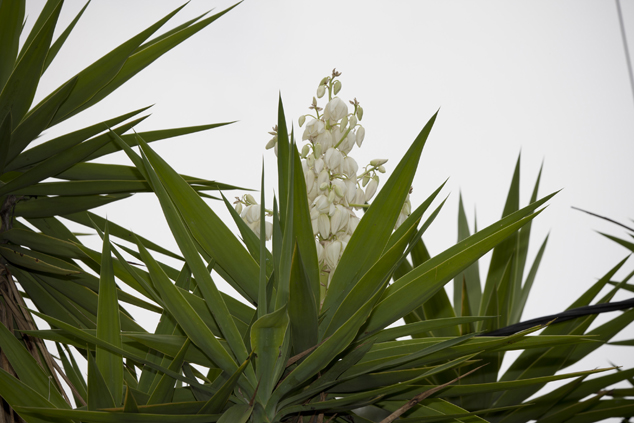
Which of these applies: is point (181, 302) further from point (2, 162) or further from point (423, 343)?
point (2, 162)

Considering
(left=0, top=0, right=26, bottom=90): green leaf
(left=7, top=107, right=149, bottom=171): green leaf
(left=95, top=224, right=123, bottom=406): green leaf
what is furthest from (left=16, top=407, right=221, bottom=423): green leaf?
(left=0, top=0, right=26, bottom=90): green leaf

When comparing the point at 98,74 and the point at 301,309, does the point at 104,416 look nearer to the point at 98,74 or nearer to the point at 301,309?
the point at 301,309

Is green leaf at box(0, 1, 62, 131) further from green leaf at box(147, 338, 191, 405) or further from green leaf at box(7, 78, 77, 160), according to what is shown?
green leaf at box(147, 338, 191, 405)

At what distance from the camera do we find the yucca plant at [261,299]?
1.67ft

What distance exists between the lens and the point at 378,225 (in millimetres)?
588

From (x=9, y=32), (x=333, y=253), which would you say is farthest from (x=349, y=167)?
(x=9, y=32)

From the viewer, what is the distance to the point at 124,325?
31.5 inches

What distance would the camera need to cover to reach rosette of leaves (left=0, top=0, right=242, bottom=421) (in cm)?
84

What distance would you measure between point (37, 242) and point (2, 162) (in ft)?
0.55

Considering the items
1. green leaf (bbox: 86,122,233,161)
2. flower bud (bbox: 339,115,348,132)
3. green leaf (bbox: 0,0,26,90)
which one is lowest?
flower bud (bbox: 339,115,348,132)

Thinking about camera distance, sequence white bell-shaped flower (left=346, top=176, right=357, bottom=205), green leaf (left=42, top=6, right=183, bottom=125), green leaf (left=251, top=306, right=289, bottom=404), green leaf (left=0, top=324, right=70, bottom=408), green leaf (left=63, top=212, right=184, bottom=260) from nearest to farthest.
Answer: green leaf (left=251, top=306, right=289, bottom=404), green leaf (left=0, top=324, right=70, bottom=408), white bell-shaped flower (left=346, top=176, right=357, bottom=205), green leaf (left=42, top=6, right=183, bottom=125), green leaf (left=63, top=212, right=184, bottom=260)

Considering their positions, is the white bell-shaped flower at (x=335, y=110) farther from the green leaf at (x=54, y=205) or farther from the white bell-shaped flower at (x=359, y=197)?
the green leaf at (x=54, y=205)

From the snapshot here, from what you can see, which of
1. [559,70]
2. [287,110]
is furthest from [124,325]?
[559,70]

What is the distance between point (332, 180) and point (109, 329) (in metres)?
0.40
